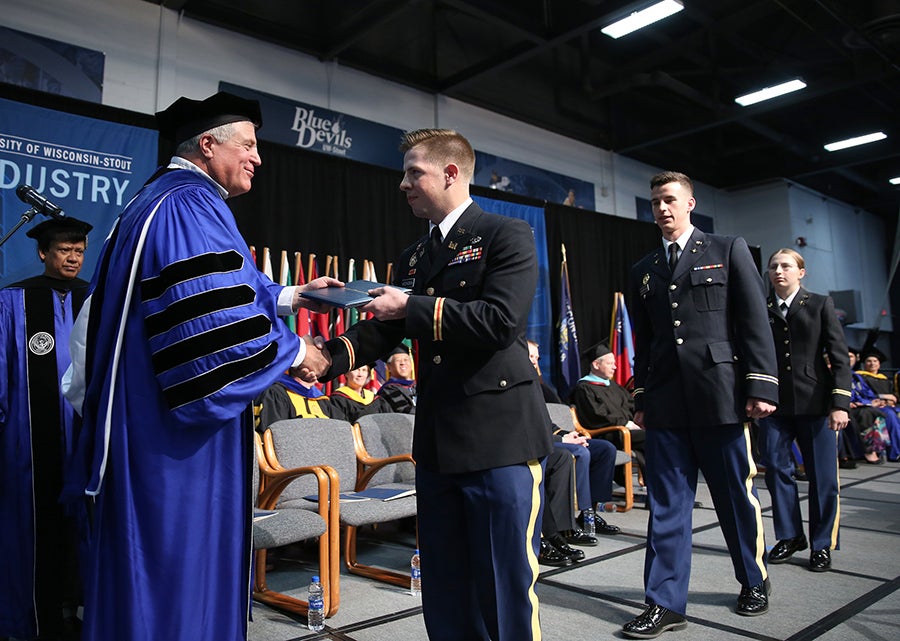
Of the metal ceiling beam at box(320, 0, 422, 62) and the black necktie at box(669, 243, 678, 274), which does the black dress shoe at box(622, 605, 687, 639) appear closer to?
the black necktie at box(669, 243, 678, 274)

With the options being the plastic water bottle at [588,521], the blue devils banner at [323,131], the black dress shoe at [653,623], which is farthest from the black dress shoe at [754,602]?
the blue devils banner at [323,131]

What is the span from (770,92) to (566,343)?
4598 millimetres

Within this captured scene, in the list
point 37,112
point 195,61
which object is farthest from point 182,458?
point 195,61

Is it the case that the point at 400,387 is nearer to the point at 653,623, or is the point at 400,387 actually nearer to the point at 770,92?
the point at 653,623

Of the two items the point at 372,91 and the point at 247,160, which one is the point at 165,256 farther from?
the point at 372,91

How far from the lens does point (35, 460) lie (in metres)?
2.89

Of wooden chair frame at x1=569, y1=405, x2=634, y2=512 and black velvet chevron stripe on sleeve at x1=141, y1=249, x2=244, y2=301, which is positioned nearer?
black velvet chevron stripe on sleeve at x1=141, y1=249, x2=244, y2=301

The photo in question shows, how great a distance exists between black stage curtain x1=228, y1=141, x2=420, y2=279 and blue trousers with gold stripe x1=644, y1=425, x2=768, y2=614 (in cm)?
431

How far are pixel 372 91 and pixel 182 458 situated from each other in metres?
6.74

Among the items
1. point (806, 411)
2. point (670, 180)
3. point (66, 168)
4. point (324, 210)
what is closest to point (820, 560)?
point (806, 411)

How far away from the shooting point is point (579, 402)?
5988mm

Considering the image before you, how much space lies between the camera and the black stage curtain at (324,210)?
19.8 feet

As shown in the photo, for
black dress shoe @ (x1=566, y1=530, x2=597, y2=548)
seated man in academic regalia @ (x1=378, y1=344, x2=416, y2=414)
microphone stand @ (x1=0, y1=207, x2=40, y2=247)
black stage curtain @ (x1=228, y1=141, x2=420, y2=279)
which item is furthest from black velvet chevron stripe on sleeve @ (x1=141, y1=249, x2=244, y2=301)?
black stage curtain @ (x1=228, y1=141, x2=420, y2=279)

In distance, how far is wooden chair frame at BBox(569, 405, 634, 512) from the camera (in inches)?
210
